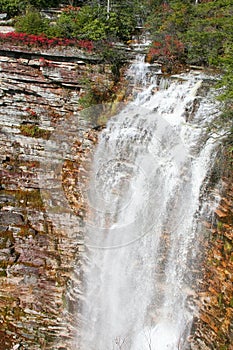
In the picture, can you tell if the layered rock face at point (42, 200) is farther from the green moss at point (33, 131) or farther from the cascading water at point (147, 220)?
the cascading water at point (147, 220)

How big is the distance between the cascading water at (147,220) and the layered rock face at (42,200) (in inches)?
20.8

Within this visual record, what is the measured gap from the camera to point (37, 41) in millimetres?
8539

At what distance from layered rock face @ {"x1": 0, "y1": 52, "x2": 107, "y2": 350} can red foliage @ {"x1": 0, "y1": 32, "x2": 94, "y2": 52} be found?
32cm

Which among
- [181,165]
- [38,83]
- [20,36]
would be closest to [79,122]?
[38,83]

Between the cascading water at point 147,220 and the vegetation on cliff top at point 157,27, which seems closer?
the cascading water at point 147,220

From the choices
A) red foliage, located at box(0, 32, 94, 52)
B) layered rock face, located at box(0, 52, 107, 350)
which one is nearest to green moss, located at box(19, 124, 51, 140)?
layered rock face, located at box(0, 52, 107, 350)

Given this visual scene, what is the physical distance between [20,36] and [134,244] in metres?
5.53

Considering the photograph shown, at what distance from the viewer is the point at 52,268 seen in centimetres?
854

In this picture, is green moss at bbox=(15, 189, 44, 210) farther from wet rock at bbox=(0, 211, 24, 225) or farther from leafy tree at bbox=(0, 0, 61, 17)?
leafy tree at bbox=(0, 0, 61, 17)

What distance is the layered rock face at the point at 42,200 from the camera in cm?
841

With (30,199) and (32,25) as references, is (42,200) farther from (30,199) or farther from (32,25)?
(32,25)

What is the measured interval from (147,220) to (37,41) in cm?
499

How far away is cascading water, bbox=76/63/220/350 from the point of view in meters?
6.51

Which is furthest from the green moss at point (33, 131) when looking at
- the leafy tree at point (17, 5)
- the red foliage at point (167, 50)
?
the leafy tree at point (17, 5)
